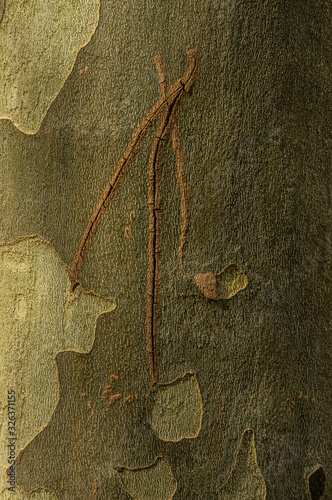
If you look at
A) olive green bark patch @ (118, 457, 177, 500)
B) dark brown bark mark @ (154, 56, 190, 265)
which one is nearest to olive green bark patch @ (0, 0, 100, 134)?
dark brown bark mark @ (154, 56, 190, 265)

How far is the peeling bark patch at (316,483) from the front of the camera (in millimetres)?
605

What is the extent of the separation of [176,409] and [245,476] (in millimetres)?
132

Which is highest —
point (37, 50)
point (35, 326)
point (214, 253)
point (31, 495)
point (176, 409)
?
point (37, 50)

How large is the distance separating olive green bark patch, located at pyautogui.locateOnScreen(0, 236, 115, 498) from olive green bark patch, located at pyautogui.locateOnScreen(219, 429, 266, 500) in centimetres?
27

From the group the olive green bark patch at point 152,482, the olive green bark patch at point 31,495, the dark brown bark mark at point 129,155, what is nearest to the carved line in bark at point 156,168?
the dark brown bark mark at point 129,155

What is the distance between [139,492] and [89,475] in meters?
0.08

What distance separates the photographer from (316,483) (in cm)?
61

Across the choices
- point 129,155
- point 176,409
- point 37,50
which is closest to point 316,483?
point 176,409

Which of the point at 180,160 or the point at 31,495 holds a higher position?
the point at 180,160

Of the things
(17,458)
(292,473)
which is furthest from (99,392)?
(292,473)

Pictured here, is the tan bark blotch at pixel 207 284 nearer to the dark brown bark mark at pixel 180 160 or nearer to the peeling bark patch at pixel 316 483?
the dark brown bark mark at pixel 180 160

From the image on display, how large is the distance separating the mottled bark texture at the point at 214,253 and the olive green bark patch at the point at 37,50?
1.3 inches

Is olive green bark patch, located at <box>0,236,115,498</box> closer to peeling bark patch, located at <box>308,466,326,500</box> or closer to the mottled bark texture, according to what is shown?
the mottled bark texture

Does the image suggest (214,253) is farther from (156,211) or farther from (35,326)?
(35,326)
